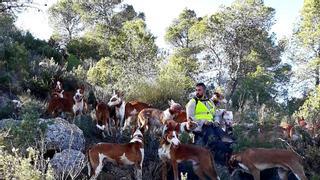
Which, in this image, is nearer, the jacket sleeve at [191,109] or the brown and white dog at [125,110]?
the jacket sleeve at [191,109]

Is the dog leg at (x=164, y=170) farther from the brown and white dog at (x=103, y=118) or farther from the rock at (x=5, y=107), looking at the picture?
the rock at (x=5, y=107)

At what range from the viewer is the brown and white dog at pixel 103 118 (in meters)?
11.1

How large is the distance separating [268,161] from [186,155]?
4.58 feet

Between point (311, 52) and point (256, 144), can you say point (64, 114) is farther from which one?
point (311, 52)

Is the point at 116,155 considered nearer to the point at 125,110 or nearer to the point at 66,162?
the point at 66,162

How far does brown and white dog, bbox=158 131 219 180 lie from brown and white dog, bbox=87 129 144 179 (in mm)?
397

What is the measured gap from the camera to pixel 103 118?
11.2 metres

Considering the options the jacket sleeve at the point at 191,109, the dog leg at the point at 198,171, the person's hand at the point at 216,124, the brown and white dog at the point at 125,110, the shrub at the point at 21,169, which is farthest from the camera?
the brown and white dog at the point at 125,110

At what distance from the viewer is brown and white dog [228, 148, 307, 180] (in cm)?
873

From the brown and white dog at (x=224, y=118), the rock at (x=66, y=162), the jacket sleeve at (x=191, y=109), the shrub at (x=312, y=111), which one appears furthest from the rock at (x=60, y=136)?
the shrub at (x=312, y=111)

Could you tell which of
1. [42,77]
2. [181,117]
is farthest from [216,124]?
[42,77]

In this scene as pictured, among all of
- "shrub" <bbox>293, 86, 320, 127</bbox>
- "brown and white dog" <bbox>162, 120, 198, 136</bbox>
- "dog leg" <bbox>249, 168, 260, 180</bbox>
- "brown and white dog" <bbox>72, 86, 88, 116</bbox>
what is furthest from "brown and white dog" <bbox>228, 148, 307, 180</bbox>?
"brown and white dog" <bbox>72, 86, 88, 116</bbox>

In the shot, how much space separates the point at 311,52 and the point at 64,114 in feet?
53.2

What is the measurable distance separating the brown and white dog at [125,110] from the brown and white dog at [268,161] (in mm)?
3169
